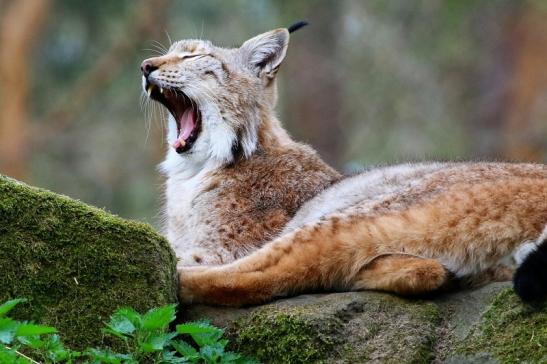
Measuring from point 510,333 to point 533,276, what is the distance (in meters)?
0.32

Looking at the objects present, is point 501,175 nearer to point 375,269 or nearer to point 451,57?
point 375,269

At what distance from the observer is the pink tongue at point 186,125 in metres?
7.94

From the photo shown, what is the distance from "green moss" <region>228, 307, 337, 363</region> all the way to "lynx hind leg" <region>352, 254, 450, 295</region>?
1.43 ft

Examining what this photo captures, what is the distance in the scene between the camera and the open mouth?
792 cm

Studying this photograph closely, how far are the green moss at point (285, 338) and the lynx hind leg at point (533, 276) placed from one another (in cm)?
100

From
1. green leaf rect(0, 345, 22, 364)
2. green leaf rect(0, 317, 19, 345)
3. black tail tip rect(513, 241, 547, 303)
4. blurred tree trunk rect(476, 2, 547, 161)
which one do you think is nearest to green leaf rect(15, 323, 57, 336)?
green leaf rect(0, 317, 19, 345)

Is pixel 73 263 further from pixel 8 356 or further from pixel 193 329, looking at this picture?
→ pixel 8 356

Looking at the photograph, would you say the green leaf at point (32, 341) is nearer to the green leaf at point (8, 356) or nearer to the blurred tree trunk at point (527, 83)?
A: the green leaf at point (8, 356)

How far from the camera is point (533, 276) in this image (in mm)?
5055

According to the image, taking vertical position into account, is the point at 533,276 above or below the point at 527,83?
below

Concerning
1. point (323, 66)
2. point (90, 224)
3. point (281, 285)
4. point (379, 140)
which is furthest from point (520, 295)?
point (379, 140)

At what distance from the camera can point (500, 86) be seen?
21750mm

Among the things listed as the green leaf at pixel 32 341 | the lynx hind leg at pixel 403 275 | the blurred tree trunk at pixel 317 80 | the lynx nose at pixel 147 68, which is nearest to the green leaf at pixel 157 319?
the green leaf at pixel 32 341

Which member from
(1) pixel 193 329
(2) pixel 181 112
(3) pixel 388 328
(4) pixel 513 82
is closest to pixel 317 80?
(4) pixel 513 82
